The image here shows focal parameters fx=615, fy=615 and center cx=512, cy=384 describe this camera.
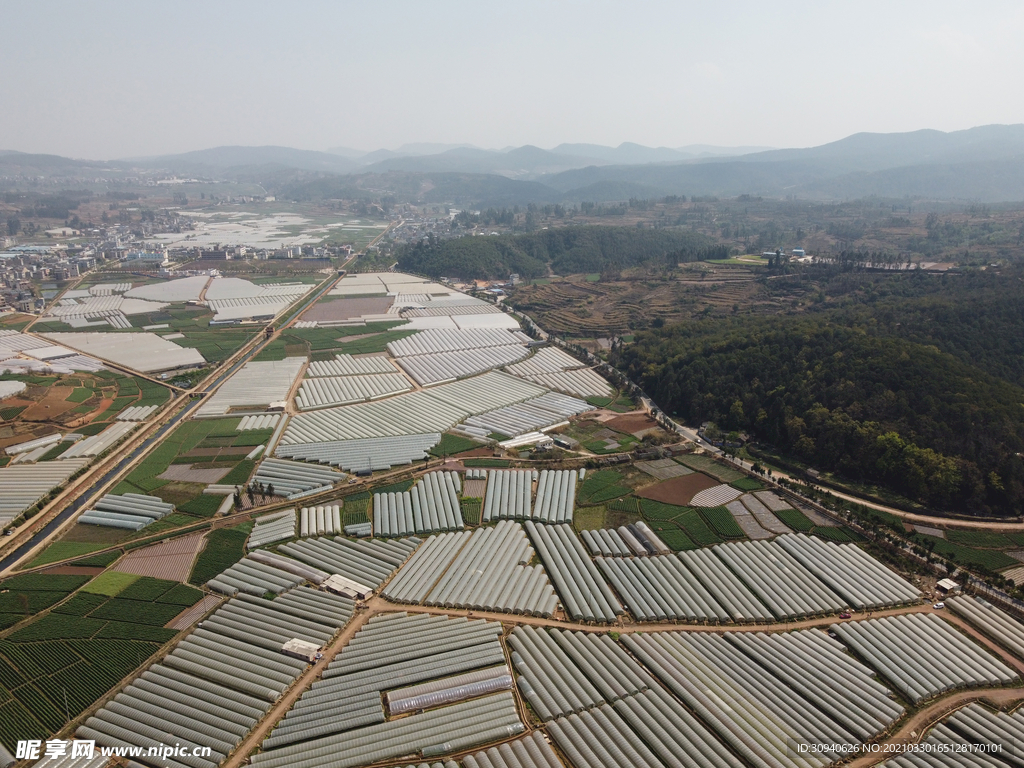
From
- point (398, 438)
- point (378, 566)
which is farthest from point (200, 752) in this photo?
point (398, 438)

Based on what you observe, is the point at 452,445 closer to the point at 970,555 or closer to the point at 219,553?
the point at 219,553

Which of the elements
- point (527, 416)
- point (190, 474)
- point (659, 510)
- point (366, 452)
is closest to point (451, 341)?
point (527, 416)

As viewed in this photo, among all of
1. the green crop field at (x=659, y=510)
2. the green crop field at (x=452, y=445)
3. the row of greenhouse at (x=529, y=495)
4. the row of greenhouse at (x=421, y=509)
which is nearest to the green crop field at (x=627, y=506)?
the green crop field at (x=659, y=510)

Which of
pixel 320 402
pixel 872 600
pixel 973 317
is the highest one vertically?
pixel 973 317

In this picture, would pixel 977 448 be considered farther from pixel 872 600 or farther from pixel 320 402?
pixel 320 402

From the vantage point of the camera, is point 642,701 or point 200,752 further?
point 642,701

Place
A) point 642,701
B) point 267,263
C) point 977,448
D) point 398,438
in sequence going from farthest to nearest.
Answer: point 267,263
point 398,438
point 977,448
point 642,701
